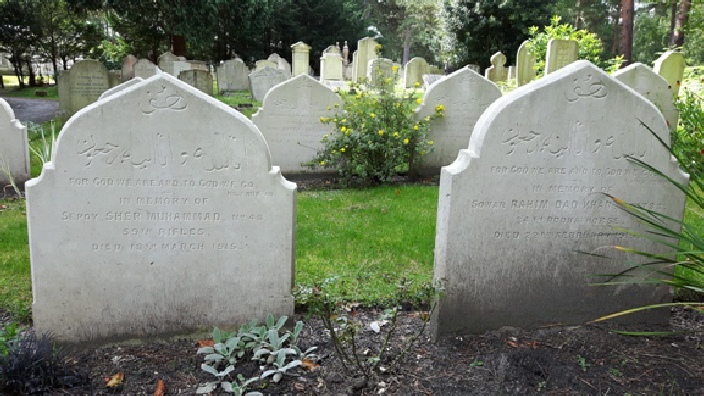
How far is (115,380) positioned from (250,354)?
74 centimetres

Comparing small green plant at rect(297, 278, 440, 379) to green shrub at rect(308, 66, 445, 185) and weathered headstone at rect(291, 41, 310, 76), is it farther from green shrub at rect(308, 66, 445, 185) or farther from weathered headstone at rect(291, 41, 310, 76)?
weathered headstone at rect(291, 41, 310, 76)

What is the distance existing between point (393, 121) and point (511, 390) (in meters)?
6.07

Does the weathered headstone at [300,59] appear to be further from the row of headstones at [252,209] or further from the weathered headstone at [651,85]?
the row of headstones at [252,209]

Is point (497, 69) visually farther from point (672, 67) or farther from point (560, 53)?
point (672, 67)

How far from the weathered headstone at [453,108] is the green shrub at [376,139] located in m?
0.19

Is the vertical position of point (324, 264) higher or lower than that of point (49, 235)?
lower

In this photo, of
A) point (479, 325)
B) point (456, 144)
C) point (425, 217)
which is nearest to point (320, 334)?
point (479, 325)

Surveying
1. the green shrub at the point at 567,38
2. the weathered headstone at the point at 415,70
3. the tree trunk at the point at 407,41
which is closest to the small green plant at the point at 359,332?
the green shrub at the point at 567,38

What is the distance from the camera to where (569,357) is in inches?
129

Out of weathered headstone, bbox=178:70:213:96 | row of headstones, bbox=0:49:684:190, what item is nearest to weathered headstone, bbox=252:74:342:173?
row of headstones, bbox=0:49:684:190

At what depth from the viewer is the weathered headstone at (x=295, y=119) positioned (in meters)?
8.78

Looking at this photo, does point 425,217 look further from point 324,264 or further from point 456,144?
point 456,144

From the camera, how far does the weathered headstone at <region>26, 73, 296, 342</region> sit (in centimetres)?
326

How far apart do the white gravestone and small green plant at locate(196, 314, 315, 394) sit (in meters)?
12.6
